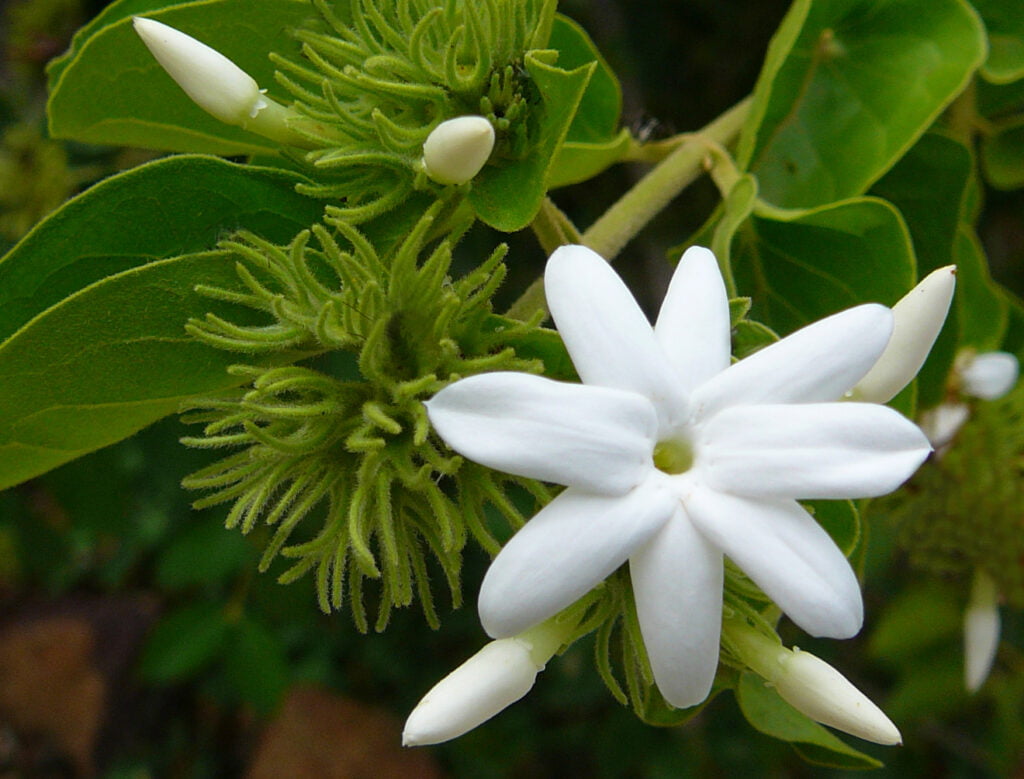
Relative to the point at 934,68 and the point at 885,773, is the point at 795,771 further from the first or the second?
the point at 934,68

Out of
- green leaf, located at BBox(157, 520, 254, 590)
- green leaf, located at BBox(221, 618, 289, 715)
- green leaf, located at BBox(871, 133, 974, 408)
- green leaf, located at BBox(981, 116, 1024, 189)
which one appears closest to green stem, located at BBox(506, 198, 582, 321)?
green leaf, located at BBox(871, 133, 974, 408)

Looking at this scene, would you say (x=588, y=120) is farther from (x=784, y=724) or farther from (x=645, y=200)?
(x=784, y=724)

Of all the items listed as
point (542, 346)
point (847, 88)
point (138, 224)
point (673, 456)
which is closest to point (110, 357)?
point (138, 224)

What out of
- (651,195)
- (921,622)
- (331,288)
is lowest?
(921,622)

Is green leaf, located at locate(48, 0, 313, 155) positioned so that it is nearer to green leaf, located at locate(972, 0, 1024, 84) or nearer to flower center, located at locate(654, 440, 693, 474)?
flower center, located at locate(654, 440, 693, 474)

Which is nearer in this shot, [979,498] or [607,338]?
[607,338]

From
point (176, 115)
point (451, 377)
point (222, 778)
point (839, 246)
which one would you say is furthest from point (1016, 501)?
point (222, 778)

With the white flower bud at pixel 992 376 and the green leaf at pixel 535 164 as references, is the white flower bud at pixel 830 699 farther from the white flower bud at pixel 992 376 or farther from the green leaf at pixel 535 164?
the white flower bud at pixel 992 376
